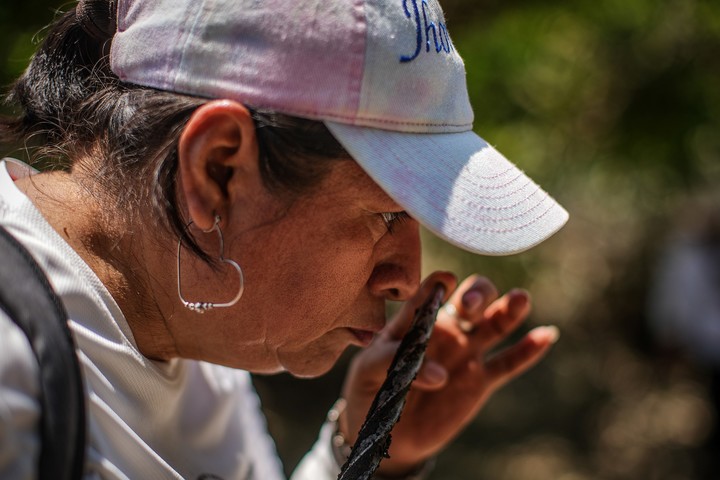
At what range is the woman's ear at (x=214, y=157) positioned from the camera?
3.51 ft

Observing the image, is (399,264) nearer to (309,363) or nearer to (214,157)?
(309,363)

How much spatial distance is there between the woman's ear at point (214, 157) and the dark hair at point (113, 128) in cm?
3

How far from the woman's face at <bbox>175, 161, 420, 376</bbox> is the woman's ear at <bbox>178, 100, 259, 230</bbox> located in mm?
32

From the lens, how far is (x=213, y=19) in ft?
3.50

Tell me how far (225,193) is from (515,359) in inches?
35.6

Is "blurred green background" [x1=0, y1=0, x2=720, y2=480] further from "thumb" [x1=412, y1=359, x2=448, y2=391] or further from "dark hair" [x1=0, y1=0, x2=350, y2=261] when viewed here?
"dark hair" [x1=0, y1=0, x2=350, y2=261]

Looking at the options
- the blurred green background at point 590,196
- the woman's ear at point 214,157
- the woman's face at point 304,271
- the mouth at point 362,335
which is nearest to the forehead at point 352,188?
the woman's face at point 304,271

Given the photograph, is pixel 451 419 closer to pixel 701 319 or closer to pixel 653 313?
pixel 701 319

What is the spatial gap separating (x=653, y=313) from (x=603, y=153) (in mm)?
2150

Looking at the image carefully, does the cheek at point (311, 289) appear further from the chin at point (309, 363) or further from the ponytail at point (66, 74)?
the ponytail at point (66, 74)

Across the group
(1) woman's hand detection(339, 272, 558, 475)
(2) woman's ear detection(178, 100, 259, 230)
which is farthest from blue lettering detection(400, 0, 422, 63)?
(1) woman's hand detection(339, 272, 558, 475)

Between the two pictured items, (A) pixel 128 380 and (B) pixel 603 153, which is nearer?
(A) pixel 128 380

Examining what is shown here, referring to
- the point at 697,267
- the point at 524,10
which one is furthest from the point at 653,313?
the point at 524,10

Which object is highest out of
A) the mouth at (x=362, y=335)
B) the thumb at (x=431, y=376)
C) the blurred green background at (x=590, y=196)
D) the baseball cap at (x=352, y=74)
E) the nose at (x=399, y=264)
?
the baseball cap at (x=352, y=74)
